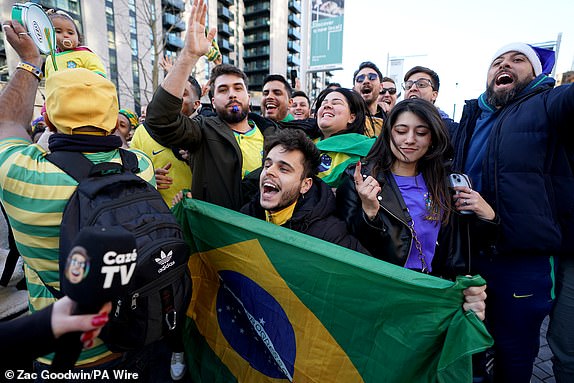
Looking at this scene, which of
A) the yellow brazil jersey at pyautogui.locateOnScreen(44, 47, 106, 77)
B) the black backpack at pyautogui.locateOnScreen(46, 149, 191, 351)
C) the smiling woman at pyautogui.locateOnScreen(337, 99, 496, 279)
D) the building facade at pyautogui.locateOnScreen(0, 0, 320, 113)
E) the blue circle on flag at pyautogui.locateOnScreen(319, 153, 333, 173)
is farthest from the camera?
the building facade at pyautogui.locateOnScreen(0, 0, 320, 113)

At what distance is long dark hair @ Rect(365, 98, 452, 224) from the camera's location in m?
2.01

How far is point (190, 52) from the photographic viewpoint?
6.64 feet

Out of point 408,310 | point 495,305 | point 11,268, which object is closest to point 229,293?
point 408,310

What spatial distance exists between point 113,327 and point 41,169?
29.2 inches

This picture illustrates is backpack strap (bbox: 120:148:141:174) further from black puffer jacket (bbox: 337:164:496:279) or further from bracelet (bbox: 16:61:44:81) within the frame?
black puffer jacket (bbox: 337:164:496:279)

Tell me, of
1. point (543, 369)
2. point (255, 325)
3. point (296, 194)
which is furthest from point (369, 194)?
point (543, 369)

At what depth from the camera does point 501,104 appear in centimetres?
219

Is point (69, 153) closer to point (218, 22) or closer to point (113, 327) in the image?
point (113, 327)

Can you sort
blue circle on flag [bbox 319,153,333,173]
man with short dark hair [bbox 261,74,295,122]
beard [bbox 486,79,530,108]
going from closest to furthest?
beard [bbox 486,79,530,108], blue circle on flag [bbox 319,153,333,173], man with short dark hair [bbox 261,74,295,122]

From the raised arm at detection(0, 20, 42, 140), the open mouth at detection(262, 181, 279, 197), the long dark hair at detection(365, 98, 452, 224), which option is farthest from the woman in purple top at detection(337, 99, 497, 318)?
the raised arm at detection(0, 20, 42, 140)

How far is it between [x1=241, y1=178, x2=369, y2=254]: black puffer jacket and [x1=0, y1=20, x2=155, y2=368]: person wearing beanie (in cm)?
113

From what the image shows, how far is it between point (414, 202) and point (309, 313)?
3.33 feet

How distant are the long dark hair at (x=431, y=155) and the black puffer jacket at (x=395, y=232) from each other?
0.32 feet

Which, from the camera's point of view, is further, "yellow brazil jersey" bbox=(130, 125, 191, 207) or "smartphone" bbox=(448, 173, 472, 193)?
"yellow brazil jersey" bbox=(130, 125, 191, 207)
